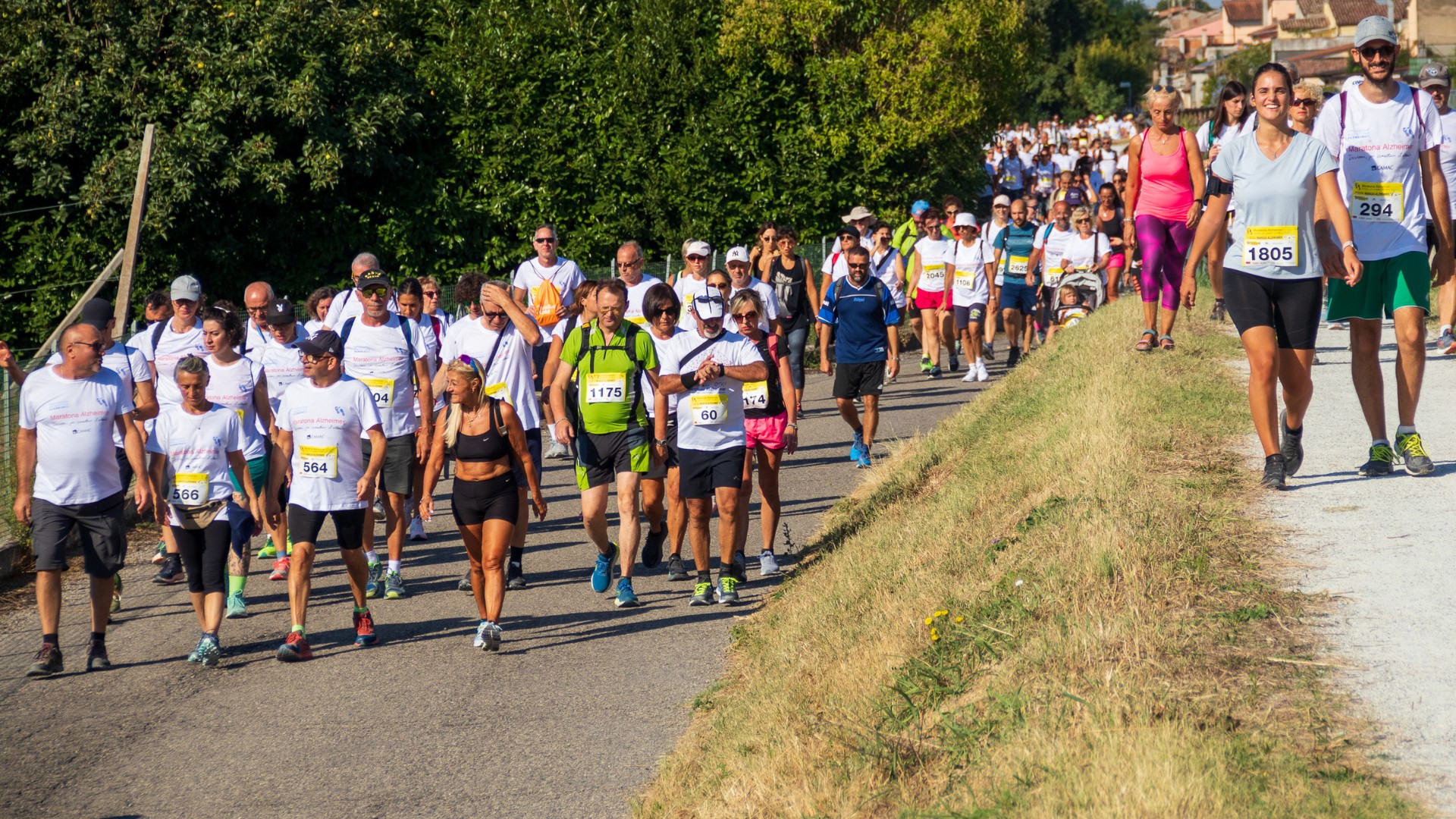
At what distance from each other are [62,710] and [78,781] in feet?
4.17

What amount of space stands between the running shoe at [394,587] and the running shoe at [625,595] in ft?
5.30

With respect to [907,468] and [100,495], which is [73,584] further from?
[907,468]

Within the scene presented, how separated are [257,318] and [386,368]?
1808 millimetres

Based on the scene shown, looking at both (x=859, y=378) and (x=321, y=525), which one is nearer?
(x=321, y=525)

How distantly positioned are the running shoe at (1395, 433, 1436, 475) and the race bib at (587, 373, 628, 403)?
450cm

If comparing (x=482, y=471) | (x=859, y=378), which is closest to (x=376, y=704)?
(x=482, y=471)

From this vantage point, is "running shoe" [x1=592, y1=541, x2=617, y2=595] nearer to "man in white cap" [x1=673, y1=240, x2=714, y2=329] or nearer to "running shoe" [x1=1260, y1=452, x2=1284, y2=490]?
"man in white cap" [x1=673, y1=240, x2=714, y2=329]

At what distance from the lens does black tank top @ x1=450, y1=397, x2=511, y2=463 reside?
8.93m

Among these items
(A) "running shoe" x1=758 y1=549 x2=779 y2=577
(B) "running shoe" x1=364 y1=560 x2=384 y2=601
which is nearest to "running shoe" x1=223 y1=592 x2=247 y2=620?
(B) "running shoe" x1=364 y1=560 x2=384 y2=601

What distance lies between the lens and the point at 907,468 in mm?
12305

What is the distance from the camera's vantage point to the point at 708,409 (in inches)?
373

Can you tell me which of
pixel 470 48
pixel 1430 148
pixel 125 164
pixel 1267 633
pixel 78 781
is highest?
pixel 470 48

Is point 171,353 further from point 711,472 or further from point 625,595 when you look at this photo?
point 711,472

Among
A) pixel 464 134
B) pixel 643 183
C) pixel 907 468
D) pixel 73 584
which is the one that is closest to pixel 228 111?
pixel 464 134
